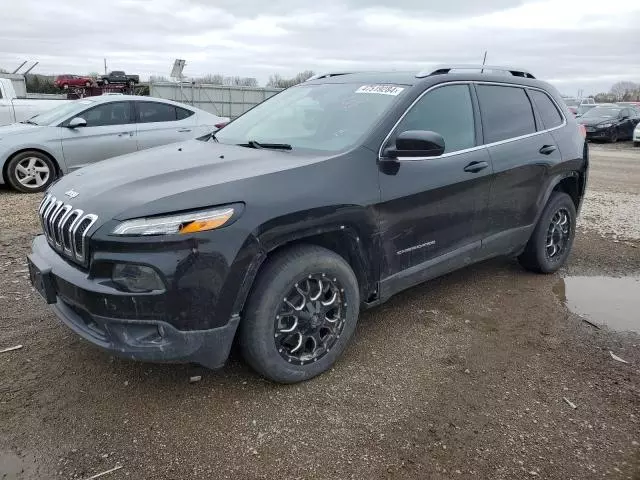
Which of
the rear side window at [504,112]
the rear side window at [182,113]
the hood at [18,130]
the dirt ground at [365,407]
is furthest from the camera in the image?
the rear side window at [182,113]

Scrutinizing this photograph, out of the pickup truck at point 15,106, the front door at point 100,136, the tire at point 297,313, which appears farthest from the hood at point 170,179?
the pickup truck at point 15,106

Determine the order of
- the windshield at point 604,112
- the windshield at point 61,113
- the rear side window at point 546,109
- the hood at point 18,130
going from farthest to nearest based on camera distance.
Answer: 1. the windshield at point 604,112
2. the windshield at point 61,113
3. the hood at point 18,130
4. the rear side window at point 546,109

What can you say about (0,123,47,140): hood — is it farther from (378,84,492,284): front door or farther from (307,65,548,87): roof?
(378,84,492,284): front door

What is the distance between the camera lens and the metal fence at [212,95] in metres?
20.2

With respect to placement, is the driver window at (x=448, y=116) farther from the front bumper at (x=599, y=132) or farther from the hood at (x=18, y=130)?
the front bumper at (x=599, y=132)

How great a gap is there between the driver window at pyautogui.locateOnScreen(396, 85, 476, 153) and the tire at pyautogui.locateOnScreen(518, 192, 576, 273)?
1.29m

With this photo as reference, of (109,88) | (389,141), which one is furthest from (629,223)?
(109,88)

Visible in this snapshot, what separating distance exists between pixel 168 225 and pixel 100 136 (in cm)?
671

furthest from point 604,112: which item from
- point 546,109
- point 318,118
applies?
point 318,118

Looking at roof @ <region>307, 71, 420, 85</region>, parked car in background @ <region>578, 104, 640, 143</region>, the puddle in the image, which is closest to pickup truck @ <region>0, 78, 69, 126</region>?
roof @ <region>307, 71, 420, 85</region>

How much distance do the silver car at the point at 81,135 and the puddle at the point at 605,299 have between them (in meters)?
6.64

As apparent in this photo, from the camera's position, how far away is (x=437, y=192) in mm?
3574

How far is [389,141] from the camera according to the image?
132 inches

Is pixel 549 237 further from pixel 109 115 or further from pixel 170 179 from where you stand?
pixel 109 115
